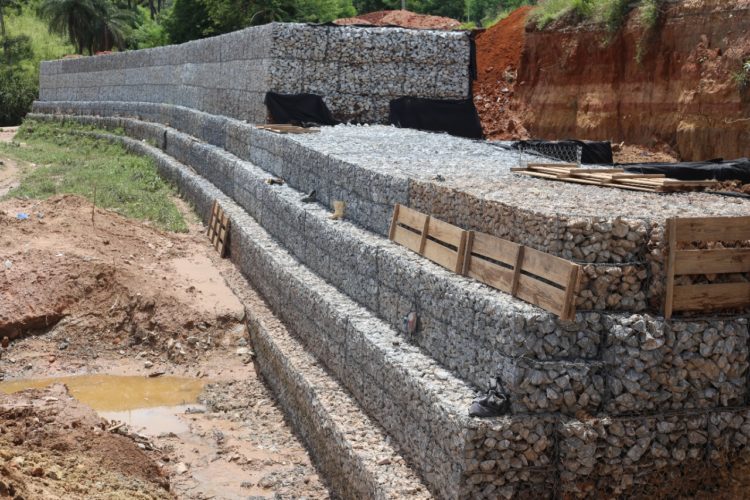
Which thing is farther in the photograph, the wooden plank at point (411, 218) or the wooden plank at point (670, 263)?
the wooden plank at point (411, 218)

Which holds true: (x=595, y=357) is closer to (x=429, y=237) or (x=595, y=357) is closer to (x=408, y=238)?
(x=429, y=237)

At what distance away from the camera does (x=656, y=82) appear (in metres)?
19.7

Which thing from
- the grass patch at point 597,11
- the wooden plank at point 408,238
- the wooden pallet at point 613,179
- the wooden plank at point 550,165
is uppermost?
the grass patch at point 597,11

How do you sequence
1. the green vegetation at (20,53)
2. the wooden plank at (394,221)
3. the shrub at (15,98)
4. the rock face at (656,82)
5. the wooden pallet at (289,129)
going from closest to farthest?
the wooden plank at (394,221) → the wooden pallet at (289,129) → the rock face at (656,82) → the shrub at (15,98) → the green vegetation at (20,53)

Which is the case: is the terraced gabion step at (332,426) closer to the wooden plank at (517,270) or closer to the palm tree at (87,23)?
the wooden plank at (517,270)

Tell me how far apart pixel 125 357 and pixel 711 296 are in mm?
7676

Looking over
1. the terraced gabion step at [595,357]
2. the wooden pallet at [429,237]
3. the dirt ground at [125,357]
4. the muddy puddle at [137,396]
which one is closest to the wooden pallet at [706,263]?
the terraced gabion step at [595,357]

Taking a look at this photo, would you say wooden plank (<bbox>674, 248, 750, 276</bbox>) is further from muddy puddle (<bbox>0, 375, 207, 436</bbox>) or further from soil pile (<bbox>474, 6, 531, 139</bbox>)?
soil pile (<bbox>474, 6, 531, 139</bbox>)

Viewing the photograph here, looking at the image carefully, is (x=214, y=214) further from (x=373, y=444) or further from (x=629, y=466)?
A: (x=629, y=466)

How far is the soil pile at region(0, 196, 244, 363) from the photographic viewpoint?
11.6 metres

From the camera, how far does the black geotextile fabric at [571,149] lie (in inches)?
486

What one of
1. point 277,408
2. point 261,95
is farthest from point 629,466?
point 261,95

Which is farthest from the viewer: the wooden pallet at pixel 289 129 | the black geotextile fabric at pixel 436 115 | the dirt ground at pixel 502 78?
the dirt ground at pixel 502 78

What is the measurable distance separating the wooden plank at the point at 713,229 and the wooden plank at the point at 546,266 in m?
0.74
